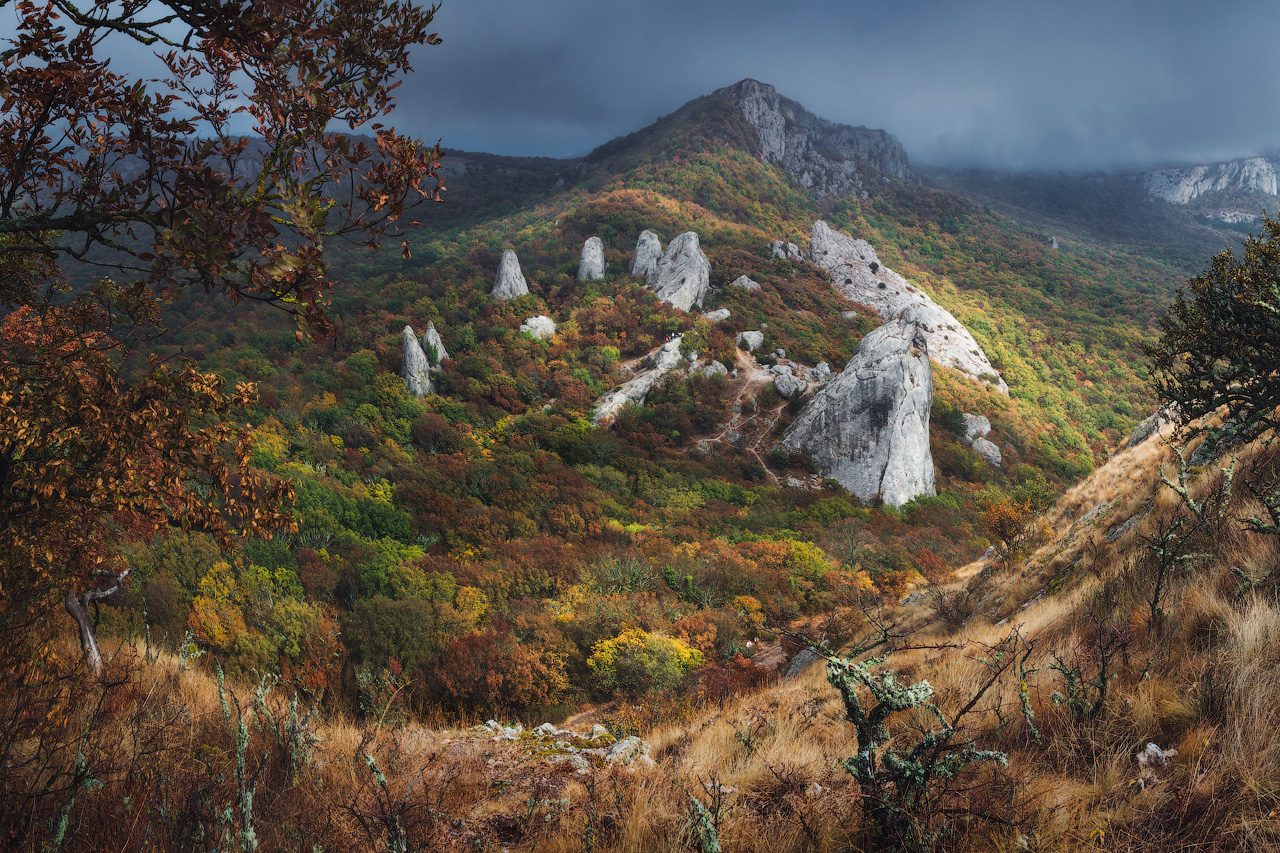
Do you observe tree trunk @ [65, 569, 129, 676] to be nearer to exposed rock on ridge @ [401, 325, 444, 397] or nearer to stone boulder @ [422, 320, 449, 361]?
exposed rock on ridge @ [401, 325, 444, 397]

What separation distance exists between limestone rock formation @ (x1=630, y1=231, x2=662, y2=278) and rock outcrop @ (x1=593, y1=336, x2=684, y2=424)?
12.1 m

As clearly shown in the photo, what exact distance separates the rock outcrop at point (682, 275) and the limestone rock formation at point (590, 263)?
4.95m

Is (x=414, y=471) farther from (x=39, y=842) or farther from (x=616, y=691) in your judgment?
(x=39, y=842)

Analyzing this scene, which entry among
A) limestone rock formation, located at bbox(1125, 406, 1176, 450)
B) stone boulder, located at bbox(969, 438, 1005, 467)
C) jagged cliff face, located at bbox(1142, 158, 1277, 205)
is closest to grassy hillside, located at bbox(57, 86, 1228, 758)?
stone boulder, located at bbox(969, 438, 1005, 467)

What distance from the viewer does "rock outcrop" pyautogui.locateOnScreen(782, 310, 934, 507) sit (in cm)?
2939

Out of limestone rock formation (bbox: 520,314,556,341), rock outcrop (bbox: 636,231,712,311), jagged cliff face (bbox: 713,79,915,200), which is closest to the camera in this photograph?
limestone rock formation (bbox: 520,314,556,341)

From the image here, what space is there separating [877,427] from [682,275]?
22157 millimetres

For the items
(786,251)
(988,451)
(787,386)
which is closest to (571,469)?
(787,386)

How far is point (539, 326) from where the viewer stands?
1521 inches

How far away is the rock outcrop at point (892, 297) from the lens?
155 ft

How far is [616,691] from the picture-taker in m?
10.5

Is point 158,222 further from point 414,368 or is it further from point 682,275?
point 682,275

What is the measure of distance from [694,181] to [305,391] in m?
57.6

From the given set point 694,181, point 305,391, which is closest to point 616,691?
point 305,391
